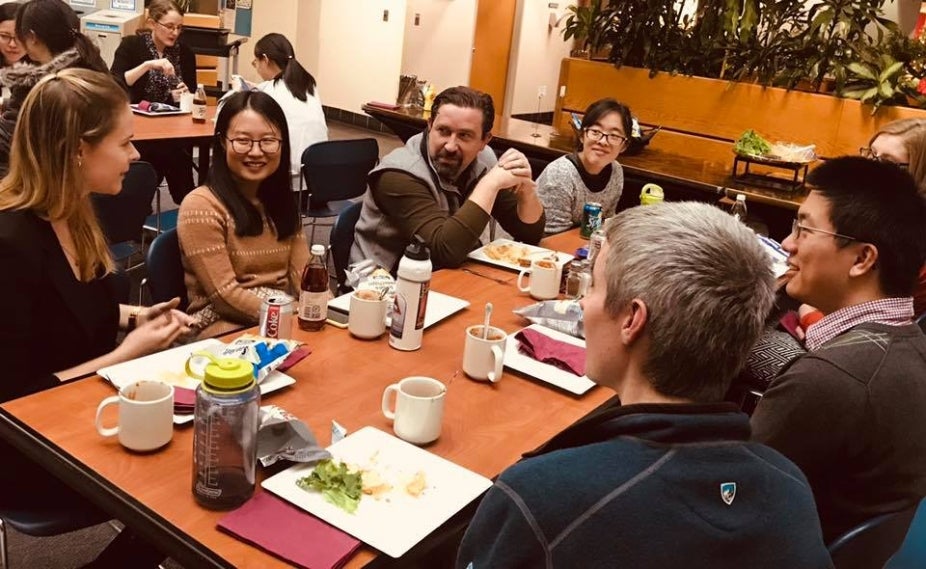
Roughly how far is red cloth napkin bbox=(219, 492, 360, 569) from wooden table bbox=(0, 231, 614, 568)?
2cm

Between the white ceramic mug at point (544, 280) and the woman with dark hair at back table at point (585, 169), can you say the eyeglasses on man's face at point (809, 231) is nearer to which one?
the white ceramic mug at point (544, 280)

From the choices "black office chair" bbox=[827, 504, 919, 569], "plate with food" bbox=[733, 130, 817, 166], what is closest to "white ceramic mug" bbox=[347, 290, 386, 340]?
"black office chair" bbox=[827, 504, 919, 569]

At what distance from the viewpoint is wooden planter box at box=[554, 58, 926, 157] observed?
207 inches

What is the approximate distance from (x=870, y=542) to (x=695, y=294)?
0.64 meters

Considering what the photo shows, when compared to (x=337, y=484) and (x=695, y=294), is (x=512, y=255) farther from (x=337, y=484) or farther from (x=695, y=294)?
(x=695, y=294)

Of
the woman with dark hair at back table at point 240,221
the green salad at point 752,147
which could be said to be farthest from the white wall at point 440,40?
the woman with dark hair at back table at point 240,221

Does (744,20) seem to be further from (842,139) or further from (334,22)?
(334,22)

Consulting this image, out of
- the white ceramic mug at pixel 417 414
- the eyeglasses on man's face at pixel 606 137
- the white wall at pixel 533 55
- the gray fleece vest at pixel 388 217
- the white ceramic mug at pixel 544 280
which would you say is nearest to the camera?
the white ceramic mug at pixel 417 414

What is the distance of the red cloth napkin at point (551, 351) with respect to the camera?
1900 mm

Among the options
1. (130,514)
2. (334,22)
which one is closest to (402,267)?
(130,514)

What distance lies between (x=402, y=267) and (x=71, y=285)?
0.74 m

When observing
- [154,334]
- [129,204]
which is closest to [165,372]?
[154,334]

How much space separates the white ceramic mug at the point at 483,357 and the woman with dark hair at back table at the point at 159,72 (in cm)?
360

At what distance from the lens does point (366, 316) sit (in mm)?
1926
